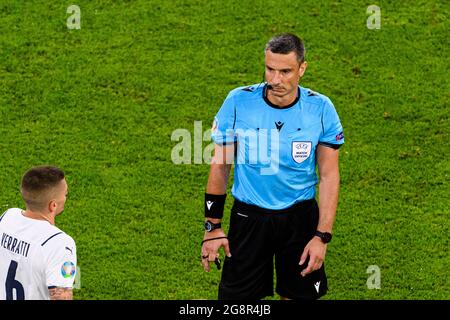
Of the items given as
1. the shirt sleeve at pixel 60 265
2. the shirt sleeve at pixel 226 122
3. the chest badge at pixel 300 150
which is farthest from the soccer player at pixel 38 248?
the chest badge at pixel 300 150

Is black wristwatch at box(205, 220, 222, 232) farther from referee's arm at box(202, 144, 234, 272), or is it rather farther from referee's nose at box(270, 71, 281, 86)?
referee's nose at box(270, 71, 281, 86)

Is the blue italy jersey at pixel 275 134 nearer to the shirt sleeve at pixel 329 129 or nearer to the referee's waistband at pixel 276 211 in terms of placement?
the shirt sleeve at pixel 329 129

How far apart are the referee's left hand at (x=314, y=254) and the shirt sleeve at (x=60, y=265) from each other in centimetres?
178

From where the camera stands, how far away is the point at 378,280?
852 cm

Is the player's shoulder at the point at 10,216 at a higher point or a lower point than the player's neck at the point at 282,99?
lower

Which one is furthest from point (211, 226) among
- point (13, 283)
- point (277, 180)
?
point (13, 283)

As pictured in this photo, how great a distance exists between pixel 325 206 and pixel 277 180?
378 millimetres

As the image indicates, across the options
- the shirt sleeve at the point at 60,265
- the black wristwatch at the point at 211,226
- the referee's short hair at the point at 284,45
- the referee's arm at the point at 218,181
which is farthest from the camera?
the black wristwatch at the point at 211,226

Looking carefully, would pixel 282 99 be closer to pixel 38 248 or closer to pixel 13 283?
pixel 38 248

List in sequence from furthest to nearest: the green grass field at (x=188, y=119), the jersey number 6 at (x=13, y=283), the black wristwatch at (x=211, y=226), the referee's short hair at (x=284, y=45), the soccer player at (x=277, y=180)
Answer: the green grass field at (x=188, y=119)
the black wristwatch at (x=211, y=226)
the soccer player at (x=277, y=180)
the referee's short hair at (x=284, y=45)
the jersey number 6 at (x=13, y=283)

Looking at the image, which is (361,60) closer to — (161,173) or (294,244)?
(161,173)

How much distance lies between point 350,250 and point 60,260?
4147mm

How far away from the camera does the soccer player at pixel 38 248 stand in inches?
211
